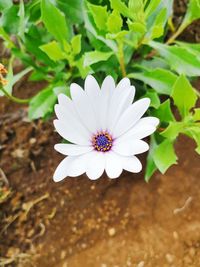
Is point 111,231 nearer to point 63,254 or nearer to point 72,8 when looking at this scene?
point 63,254

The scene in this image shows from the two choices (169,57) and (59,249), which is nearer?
(169,57)

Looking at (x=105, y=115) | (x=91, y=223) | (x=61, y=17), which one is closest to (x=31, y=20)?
(x=61, y=17)

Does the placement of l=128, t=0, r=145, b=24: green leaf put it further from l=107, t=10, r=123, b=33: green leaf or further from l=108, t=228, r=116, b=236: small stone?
l=108, t=228, r=116, b=236: small stone

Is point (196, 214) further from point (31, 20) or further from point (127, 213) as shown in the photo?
point (31, 20)

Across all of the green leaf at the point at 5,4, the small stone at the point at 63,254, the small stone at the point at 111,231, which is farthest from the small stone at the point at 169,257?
the green leaf at the point at 5,4

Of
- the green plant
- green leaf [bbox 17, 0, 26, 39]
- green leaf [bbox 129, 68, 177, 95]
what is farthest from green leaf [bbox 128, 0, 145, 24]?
green leaf [bbox 17, 0, 26, 39]

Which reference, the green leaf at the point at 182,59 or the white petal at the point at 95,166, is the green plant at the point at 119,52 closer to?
the green leaf at the point at 182,59
